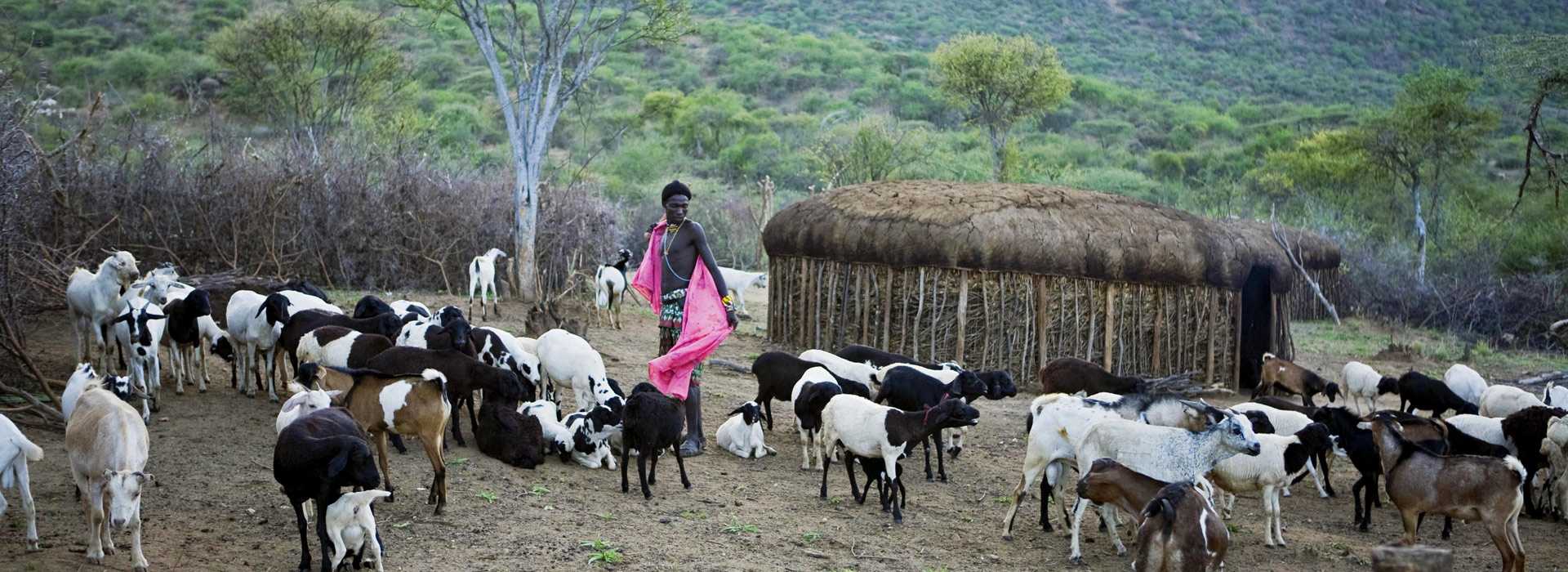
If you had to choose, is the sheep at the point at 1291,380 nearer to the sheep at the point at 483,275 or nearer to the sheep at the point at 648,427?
the sheep at the point at 648,427

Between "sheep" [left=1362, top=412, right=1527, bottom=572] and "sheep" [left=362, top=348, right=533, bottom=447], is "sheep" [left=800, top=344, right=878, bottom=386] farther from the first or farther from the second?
"sheep" [left=1362, top=412, right=1527, bottom=572]

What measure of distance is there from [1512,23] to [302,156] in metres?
50.8

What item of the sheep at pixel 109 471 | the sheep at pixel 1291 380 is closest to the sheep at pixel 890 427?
the sheep at pixel 109 471

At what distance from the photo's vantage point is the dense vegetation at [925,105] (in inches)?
1177

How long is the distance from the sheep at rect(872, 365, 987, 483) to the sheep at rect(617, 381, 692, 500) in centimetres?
235

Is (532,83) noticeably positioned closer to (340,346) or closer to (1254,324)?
(340,346)

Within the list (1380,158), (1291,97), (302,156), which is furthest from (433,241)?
(1291,97)

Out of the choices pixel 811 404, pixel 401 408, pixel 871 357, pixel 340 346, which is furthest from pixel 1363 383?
pixel 340 346

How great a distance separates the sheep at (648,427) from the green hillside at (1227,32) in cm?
4482

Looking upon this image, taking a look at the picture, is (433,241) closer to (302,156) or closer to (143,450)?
(302,156)

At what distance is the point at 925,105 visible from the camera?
47.4 meters

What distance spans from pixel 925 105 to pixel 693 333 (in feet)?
129

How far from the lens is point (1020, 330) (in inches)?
555

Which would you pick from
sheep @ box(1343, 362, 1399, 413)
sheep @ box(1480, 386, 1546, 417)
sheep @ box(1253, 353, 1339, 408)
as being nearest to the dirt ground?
sheep @ box(1480, 386, 1546, 417)
